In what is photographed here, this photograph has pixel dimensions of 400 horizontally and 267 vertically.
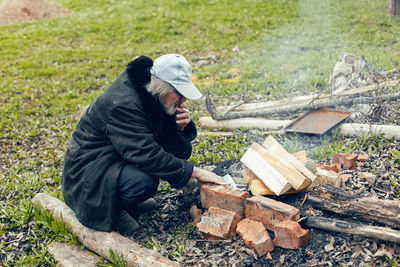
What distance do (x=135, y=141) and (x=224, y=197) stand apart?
0.96 metres

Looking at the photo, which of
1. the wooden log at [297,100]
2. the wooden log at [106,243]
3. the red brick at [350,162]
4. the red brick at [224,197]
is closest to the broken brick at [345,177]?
the red brick at [350,162]

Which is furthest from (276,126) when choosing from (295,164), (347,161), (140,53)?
(140,53)

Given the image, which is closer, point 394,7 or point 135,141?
point 135,141

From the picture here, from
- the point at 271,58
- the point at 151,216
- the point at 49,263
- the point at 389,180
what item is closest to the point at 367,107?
the point at 389,180

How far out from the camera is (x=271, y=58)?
8.20m

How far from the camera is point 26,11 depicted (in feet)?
45.0

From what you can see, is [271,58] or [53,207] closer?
[53,207]

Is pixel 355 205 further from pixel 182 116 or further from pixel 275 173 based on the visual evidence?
pixel 182 116

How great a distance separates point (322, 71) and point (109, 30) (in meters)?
7.03

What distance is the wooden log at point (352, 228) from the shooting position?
2.67 metres

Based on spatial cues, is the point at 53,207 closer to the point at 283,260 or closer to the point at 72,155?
the point at 72,155

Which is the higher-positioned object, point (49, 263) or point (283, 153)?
point (283, 153)

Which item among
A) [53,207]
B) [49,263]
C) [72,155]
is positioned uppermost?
[72,155]

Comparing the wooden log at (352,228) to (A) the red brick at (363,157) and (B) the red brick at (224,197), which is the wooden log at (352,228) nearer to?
(B) the red brick at (224,197)
